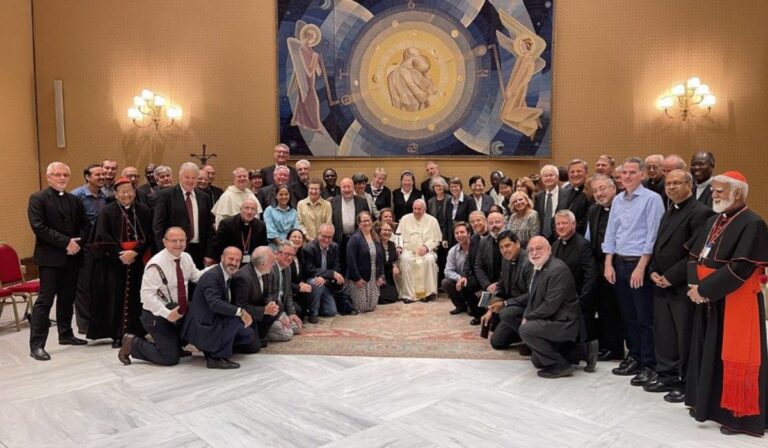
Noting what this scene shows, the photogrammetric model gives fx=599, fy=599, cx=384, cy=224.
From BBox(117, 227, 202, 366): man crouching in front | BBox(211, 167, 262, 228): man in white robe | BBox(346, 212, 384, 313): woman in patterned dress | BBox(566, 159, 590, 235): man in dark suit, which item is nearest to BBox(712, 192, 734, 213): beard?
BBox(566, 159, 590, 235): man in dark suit

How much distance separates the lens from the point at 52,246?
530cm

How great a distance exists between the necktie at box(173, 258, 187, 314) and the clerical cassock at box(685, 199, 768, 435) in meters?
3.92

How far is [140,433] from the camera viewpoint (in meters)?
3.71

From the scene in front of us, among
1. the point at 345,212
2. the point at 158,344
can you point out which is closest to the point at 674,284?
the point at 158,344

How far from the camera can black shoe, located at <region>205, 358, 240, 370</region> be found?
16.3 feet

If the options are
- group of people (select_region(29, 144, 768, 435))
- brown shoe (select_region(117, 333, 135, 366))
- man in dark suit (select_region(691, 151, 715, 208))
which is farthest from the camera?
brown shoe (select_region(117, 333, 135, 366))

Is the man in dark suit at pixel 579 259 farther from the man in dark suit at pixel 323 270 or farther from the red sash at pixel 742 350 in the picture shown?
the man in dark suit at pixel 323 270

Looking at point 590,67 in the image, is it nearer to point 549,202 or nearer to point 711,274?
point 549,202

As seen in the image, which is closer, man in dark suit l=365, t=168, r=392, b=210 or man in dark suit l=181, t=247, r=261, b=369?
man in dark suit l=181, t=247, r=261, b=369

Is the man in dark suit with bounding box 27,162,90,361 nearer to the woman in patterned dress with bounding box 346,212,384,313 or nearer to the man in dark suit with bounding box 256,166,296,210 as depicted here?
the man in dark suit with bounding box 256,166,296,210

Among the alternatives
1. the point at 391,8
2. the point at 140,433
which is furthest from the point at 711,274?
the point at 391,8

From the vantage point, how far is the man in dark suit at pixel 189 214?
5.82 metres

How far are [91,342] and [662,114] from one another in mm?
8085

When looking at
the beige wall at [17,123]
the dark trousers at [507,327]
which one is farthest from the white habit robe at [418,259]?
the beige wall at [17,123]
